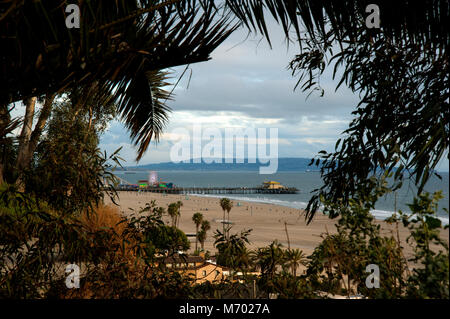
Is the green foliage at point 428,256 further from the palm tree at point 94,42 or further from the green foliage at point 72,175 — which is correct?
the green foliage at point 72,175

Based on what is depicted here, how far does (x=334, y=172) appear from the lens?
329 cm

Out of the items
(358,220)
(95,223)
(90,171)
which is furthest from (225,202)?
(358,220)

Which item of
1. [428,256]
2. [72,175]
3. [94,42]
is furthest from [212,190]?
[428,256]

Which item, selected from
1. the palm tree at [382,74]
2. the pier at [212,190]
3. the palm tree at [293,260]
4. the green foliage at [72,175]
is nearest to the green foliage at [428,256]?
the palm tree at [382,74]

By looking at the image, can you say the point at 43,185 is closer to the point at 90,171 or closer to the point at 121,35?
the point at 90,171

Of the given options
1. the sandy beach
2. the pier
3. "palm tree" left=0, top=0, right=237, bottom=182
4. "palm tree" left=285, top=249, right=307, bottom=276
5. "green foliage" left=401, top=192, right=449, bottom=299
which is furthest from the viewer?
the pier

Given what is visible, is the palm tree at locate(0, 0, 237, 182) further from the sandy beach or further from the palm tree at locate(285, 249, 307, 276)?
the sandy beach

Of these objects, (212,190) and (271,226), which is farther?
(212,190)

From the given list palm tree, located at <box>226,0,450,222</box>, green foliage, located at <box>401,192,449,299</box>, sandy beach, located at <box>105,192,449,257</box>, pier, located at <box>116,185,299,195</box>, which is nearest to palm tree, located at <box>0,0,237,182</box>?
palm tree, located at <box>226,0,450,222</box>

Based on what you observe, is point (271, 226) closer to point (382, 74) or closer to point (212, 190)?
point (382, 74)

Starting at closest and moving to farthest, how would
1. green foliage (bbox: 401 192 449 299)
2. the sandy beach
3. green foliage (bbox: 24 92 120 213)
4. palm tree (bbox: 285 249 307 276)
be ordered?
green foliage (bbox: 401 192 449 299)
palm tree (bbox: 285 249 307 276)
green foliage (bbox: 24 92 120 213)
the sandy beach
